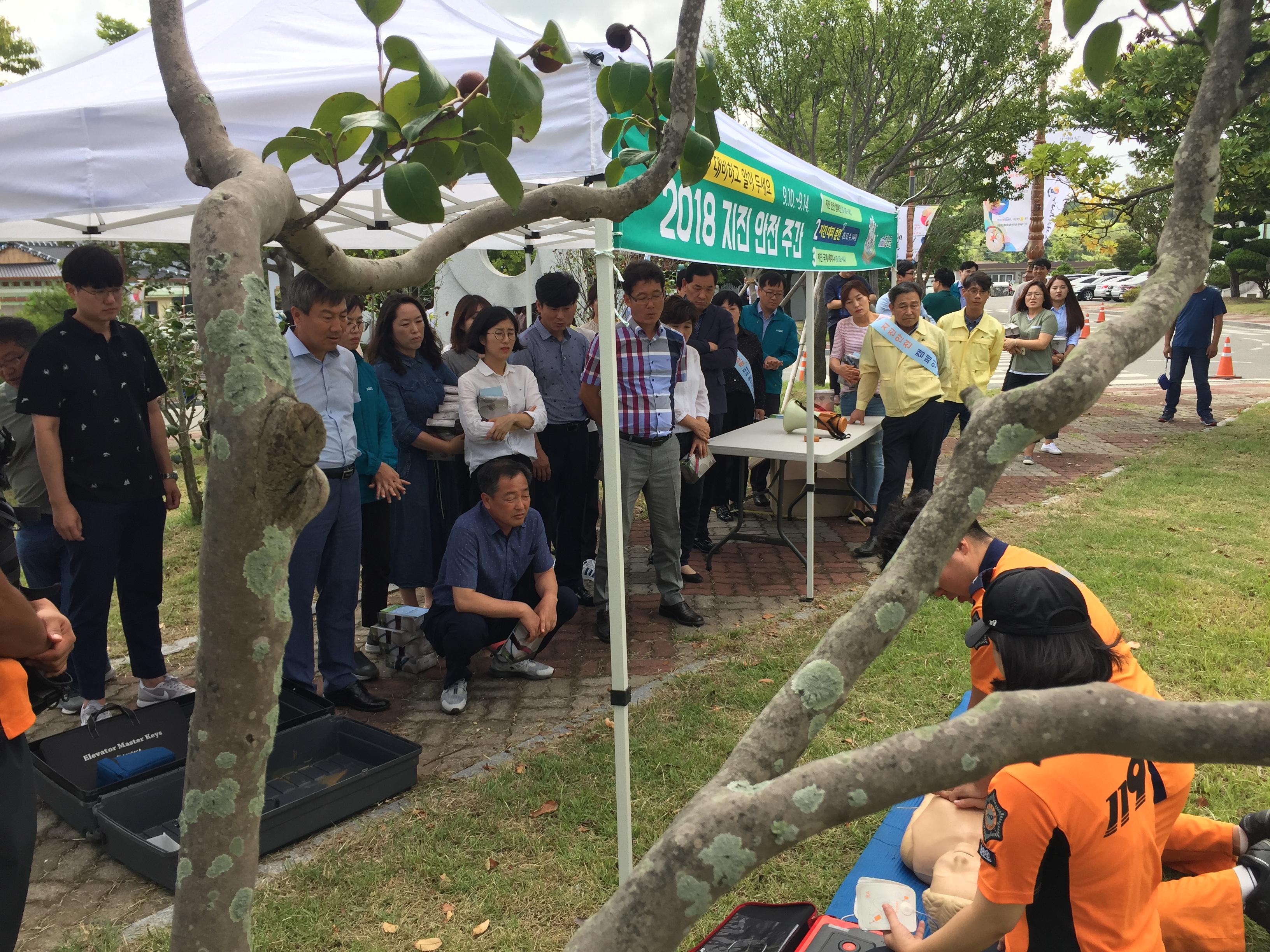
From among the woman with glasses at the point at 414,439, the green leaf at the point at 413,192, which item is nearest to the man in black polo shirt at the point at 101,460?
the woman with glasses at the point at 414,439

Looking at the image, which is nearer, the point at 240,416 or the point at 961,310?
the point at 240,416

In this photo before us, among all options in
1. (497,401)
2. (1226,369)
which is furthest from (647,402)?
(1226,369)

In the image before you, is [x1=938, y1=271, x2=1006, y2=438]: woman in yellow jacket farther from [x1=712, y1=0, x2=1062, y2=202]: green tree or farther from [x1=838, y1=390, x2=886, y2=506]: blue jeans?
[x1=712, y1=0, x2=1062, y2=202]: green tree

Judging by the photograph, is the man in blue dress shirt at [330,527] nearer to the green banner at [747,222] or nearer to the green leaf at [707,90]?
the green banner at [747,222]

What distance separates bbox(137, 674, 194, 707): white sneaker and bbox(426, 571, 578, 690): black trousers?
3.92 feet

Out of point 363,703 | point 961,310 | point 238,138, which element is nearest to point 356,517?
point 363,703

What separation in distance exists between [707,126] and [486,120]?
0.59 meters

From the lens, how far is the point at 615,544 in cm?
308

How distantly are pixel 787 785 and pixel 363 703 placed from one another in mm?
4056

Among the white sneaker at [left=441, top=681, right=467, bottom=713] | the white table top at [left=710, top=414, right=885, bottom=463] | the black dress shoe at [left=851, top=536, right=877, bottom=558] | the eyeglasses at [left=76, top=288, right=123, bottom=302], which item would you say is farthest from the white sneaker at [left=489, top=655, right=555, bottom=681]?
the black dress shoe at [left=851, top=536, right=877, bottom=558]

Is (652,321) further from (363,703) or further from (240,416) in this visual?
(240,416)

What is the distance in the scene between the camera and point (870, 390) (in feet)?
23.1

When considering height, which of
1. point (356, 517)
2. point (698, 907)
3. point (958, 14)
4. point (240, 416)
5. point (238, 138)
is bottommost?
point (356, 517)

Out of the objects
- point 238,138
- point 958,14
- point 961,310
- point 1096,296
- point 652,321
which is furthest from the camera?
point 1096,296
